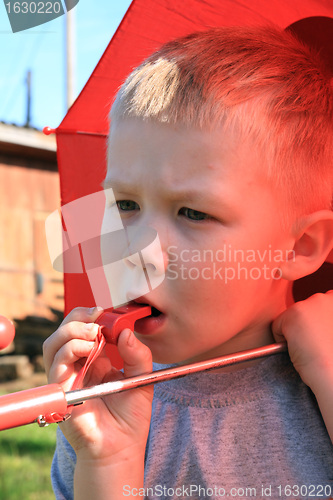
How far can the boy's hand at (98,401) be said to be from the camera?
919 millimetres

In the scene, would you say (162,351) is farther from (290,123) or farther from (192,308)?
(290,123)

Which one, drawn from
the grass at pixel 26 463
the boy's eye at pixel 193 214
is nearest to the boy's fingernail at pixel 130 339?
the boy's eye at pixel 193 214

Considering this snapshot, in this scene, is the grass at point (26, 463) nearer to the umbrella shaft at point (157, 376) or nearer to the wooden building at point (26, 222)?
the umbrella shaft at point (157, 376)

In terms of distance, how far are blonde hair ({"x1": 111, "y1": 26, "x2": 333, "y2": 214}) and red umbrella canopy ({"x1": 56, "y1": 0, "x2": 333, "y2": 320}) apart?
70 mm

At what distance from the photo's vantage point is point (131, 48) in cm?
130

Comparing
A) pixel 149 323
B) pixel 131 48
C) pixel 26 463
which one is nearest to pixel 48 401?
pixel 149 323

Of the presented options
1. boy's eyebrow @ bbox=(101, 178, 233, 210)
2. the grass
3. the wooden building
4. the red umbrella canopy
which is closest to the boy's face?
boy's eyebrow @ bbox=(101, 178, 233, 210)

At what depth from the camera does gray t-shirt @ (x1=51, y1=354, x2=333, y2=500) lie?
3.30 ft

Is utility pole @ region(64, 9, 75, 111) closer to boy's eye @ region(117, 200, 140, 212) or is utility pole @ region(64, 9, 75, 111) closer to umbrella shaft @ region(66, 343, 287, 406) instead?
boy's eye @ region(117, 200, 140, 212)

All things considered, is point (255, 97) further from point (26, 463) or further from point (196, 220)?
point (26, 463)

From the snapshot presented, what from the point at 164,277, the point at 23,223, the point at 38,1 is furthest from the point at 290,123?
the point at 23,223

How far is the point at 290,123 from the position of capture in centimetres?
105

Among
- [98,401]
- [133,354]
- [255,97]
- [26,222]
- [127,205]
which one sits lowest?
[26,222]

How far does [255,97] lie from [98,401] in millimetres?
565
